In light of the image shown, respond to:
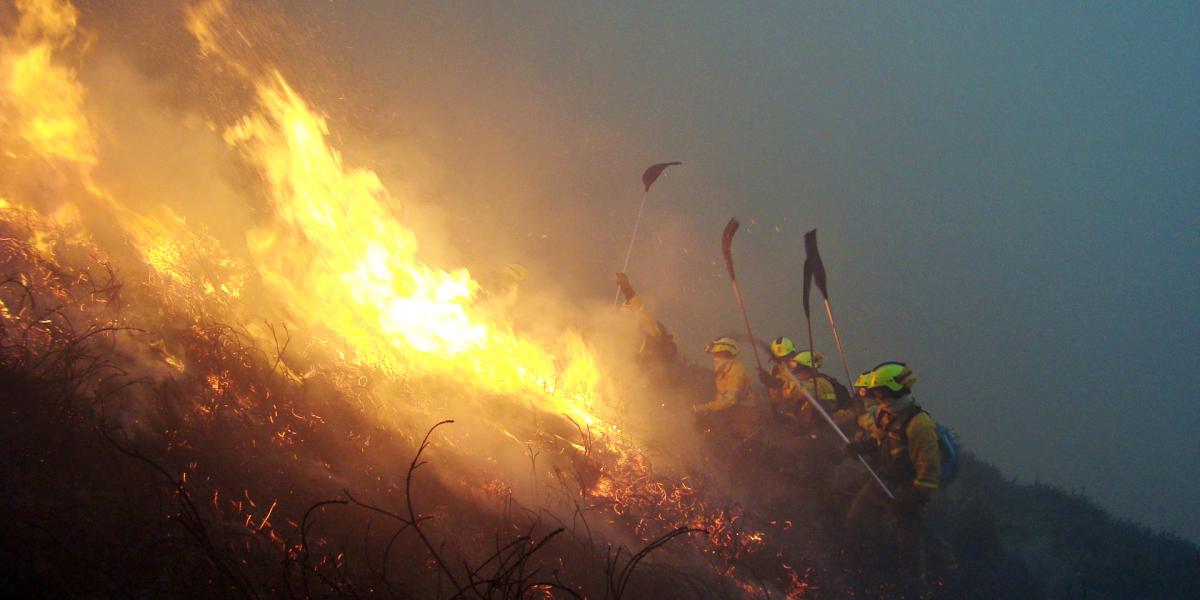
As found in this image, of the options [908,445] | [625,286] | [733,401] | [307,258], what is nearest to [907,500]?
[908,445]

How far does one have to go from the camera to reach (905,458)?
7441mm

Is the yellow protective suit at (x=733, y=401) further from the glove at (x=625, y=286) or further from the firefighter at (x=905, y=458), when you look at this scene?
the firefighter at (x=905, y=458)

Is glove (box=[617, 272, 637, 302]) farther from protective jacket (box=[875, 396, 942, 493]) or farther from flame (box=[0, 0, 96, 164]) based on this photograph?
flame (box=[0, 0, 96, 164])

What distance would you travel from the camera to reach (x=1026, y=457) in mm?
70375

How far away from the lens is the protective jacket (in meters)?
7.05

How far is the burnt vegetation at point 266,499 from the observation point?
2.87 metres

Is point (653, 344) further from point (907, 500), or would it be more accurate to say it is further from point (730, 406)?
point (907, 500)

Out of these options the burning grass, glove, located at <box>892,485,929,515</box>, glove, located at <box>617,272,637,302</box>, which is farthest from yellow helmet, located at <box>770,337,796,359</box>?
the burning grass

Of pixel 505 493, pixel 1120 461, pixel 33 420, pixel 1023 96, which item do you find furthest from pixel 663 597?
pixel 1023 96

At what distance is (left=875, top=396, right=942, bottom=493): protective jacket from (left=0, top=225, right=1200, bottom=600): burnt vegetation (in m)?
1.25

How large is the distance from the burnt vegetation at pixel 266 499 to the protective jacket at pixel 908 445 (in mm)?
1246

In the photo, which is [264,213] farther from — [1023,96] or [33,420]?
[1023,96]

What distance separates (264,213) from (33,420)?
4.10 m

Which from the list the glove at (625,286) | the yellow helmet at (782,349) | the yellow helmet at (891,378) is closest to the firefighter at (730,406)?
the yellow helmet at (782,349)
